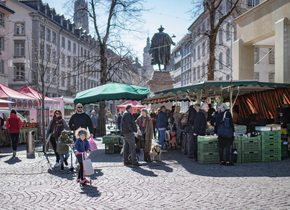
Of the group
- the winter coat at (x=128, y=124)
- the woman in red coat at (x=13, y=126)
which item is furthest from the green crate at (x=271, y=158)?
the woman in red coat at (x=13, y=126)

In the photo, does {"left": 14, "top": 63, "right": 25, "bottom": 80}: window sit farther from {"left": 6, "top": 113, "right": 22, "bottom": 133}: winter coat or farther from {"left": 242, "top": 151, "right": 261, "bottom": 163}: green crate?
{"left": 242, "top": 151, "right": 261, "bottom": 163}: green crate

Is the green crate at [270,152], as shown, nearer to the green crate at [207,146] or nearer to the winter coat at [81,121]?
the green crate at [207,146]

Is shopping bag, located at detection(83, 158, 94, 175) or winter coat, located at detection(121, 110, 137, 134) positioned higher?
winter coat, located at detection(121, 110, 137, 134)

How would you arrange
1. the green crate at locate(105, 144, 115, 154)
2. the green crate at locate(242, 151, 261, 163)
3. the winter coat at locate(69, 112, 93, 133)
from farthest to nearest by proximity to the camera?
the green crate at locate(105, 144, 115, 154)
the winter coat at locate(69, 112, 93, 133)
the green crate at locate(242, 151, 261, 163)

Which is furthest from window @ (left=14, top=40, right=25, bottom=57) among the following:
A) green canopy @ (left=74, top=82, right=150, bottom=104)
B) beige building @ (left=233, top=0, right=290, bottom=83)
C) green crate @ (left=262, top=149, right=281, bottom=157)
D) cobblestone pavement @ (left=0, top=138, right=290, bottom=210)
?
green crate @ (left=262, top=149, right=281, bottom=157)

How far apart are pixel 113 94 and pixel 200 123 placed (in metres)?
4.56

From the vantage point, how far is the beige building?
1367cm

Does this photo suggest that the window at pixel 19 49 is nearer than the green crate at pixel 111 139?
No

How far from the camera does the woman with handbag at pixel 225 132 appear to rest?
935 cm

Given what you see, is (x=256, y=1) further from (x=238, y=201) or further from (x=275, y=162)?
(x=238, y=201)

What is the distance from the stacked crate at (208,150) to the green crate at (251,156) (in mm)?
859

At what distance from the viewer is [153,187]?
684 cm

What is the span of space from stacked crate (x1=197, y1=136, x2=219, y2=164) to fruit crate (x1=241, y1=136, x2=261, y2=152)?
0.90 meters

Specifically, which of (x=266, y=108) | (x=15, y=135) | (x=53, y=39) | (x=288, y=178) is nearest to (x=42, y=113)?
(x=15, y=135)
